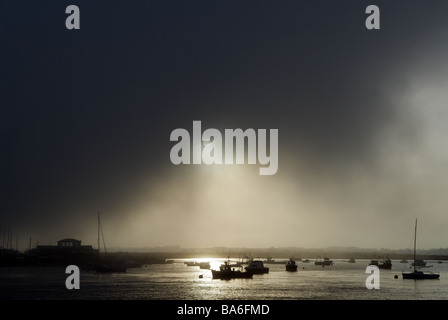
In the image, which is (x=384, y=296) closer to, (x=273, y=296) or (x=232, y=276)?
(x=273, y=296)

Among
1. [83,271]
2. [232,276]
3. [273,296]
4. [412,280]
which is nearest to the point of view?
[273,296]

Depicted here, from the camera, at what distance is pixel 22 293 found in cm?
10300

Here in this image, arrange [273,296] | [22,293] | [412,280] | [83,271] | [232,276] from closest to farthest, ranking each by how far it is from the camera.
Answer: [273,296] < [22,293] < [232,276] < [412,280] < [83,271]
